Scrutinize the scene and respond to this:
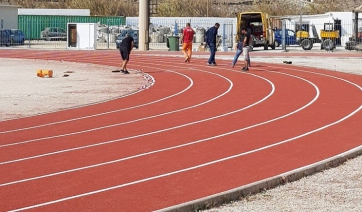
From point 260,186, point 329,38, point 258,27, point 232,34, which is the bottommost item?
point 260,186

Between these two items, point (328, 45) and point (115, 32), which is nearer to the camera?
point (328, 45)

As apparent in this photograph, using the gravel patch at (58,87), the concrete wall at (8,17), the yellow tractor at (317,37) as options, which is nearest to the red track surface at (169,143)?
the gravel patch at (58,87)

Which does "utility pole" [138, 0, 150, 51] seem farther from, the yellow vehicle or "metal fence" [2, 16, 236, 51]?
the yellow vehicle

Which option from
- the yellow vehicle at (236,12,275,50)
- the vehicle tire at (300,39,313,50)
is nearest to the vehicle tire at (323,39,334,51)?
the vehicle tire at (300,39,313,50)

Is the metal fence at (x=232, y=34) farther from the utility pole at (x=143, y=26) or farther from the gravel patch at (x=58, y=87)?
the gravel patch at (x=58, y=87)

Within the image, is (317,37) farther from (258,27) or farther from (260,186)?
(260,186)

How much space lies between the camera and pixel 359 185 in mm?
10406

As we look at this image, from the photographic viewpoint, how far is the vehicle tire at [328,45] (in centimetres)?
4981

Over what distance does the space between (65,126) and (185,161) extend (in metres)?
4.67

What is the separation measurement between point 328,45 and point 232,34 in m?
7.58

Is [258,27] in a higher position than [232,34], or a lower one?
higher

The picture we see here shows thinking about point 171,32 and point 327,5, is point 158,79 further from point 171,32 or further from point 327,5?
point 327,5

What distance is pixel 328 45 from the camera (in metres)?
50.1

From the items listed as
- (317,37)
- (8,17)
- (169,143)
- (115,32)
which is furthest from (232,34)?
(169,143)
